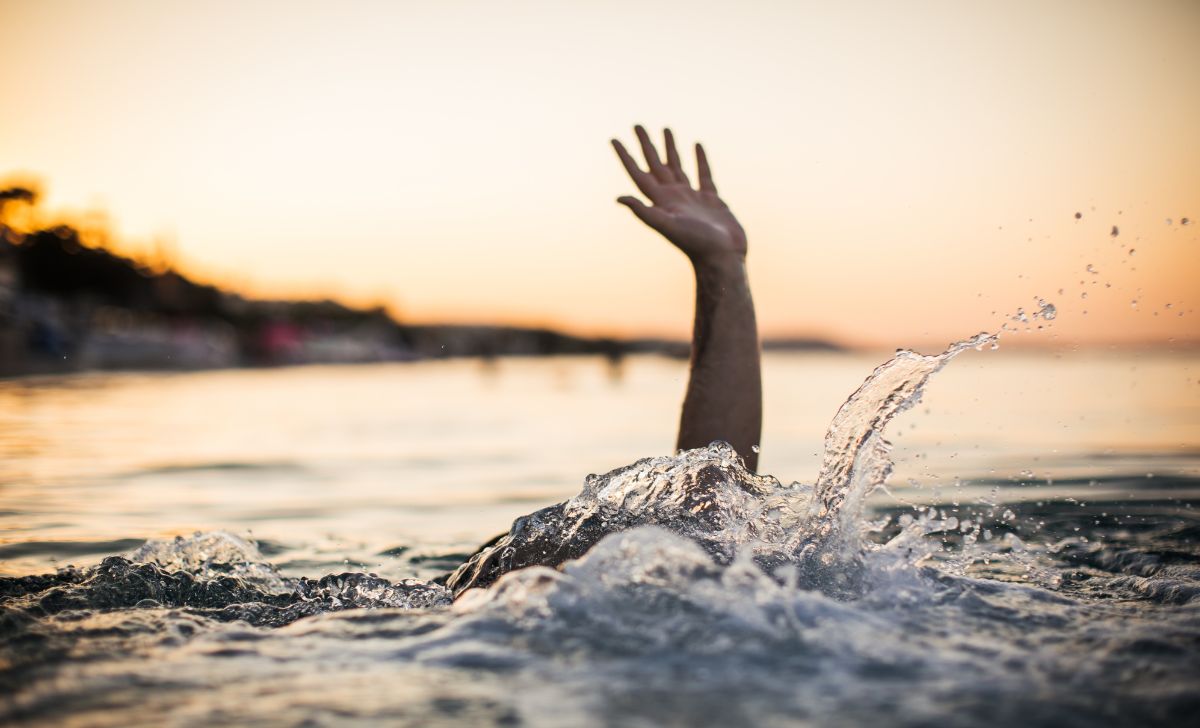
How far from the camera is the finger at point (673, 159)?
159 inches

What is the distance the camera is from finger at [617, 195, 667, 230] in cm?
375

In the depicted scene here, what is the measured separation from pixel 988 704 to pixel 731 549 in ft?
4.05

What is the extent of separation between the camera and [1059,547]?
411cm

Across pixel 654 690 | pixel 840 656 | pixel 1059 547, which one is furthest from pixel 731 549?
pixel 1059 547

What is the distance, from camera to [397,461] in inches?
345

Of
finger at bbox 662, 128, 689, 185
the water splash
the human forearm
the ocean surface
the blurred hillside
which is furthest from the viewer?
the blurred hillside

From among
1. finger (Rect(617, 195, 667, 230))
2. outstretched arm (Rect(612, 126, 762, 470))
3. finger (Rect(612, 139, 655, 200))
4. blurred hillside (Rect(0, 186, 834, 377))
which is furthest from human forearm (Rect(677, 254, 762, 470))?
blurred hillside (Rect(0, 186, 834, 377))

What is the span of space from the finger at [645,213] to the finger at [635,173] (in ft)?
0.54

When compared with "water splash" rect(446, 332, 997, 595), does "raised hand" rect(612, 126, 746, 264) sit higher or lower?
higher

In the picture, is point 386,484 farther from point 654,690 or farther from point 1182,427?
point 1182,427

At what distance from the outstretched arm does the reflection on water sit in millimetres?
326

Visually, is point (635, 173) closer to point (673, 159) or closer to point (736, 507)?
point (673, 159)

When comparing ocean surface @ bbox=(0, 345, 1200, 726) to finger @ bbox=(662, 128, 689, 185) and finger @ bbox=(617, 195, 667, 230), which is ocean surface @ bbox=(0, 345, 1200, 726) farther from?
finger @ bbox=(662, 128, 689, 185)

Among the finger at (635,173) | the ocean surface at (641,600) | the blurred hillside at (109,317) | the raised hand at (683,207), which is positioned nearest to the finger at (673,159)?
the raised hand at (683,207)
